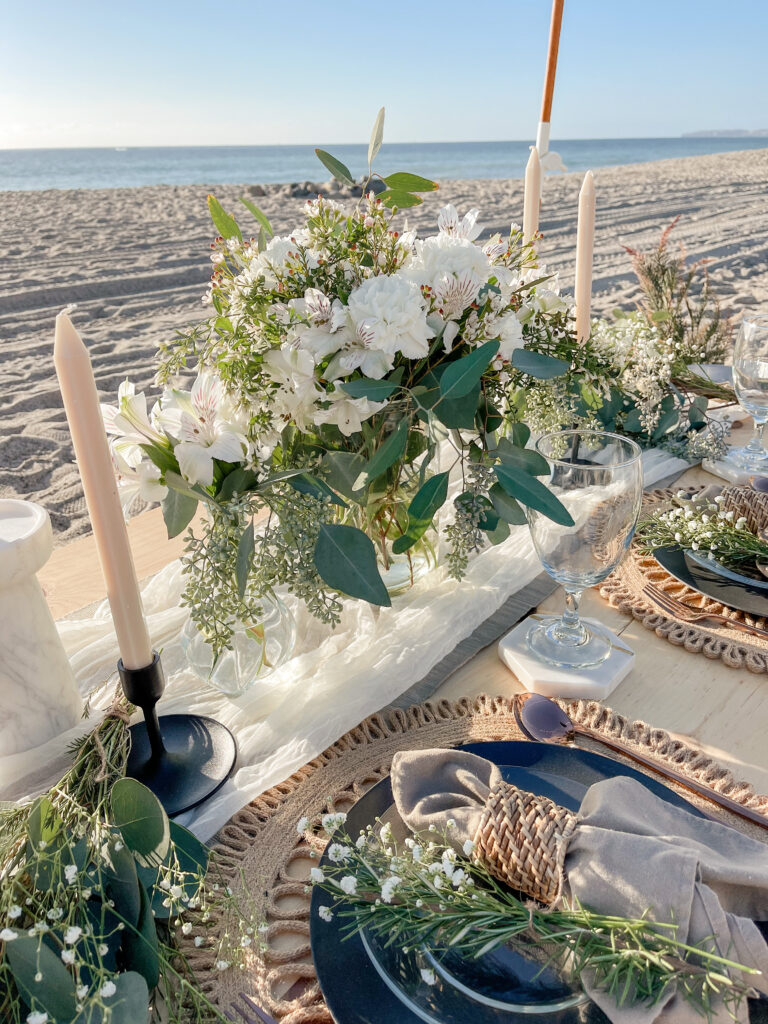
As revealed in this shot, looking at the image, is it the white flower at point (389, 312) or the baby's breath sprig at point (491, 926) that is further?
the white flower at point (389, 312)

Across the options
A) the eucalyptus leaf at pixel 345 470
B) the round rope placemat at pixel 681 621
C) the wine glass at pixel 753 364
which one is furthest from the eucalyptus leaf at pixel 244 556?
the wine glass at pixel 753 364

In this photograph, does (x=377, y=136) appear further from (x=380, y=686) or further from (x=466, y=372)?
(x=380, y=686)

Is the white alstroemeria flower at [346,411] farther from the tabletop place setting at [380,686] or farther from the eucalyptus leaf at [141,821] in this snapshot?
the eucalyptus leaf at [141,821]

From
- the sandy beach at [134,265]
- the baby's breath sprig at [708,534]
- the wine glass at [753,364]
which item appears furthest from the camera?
the sandy beach at [134,265]

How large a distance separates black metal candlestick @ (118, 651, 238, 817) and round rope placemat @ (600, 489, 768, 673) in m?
0.53

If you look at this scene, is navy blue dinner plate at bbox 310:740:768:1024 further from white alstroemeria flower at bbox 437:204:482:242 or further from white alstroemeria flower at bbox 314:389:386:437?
white alstroemeria flower at bbox 437:204:482:242

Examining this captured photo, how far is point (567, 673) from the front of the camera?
82 centimetres

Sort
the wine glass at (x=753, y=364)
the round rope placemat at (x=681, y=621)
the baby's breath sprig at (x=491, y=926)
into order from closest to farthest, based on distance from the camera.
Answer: the baby's breath sprig at (x=491, y=926) < the round rope placemat at (x=681, y=621) < the wine glass at (x=753, y=364)

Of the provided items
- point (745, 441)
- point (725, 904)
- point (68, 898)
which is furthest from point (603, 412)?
point (68, 898)

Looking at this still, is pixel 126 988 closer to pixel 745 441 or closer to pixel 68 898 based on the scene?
pixel 68 898

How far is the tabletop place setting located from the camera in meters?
0.49

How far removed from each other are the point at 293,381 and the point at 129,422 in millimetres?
151

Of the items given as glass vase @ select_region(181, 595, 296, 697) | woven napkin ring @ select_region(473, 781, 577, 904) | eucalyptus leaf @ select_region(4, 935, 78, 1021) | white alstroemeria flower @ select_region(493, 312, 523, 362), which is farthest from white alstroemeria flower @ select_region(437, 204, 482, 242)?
eucalyptus leaf @ select_region(4, 935, 78, 1021)

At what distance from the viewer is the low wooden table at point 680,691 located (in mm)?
748
